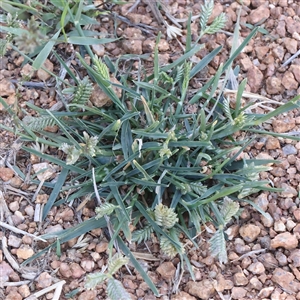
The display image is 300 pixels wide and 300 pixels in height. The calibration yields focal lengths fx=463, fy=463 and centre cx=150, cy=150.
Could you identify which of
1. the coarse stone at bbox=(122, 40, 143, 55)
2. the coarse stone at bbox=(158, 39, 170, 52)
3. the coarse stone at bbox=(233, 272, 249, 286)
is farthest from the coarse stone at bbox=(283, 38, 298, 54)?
the coarse stone at bbox=(233, 272, 249, 286)

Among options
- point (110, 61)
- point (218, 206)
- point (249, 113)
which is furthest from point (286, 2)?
point (218, 206)

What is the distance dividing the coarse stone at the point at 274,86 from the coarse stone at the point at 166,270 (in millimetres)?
771

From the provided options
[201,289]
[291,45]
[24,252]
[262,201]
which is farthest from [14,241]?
[291,45]

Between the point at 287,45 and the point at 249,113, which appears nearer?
the point at 249,113

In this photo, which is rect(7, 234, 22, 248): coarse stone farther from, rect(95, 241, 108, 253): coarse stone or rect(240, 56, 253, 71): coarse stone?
rect(240, 56, 253, 71): coarse stone

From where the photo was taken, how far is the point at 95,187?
4.74 feet

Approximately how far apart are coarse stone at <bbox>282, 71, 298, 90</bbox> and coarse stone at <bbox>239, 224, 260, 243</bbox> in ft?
1.89

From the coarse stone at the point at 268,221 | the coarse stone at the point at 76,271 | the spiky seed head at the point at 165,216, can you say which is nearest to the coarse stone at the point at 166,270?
the spiky seed head at the point at 165,216

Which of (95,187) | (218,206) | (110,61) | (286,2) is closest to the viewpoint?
(95,187)

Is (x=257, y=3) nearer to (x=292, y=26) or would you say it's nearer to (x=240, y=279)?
(x=292, y=26)

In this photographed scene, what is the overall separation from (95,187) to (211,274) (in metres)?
0.47

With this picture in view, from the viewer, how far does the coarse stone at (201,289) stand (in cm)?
144

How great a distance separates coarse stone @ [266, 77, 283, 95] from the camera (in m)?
1.77

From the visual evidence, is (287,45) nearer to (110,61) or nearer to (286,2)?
(286,2)
